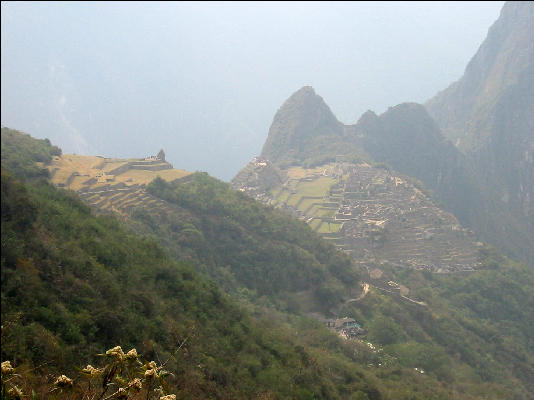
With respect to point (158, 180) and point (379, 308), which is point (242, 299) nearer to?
point (379, 308)

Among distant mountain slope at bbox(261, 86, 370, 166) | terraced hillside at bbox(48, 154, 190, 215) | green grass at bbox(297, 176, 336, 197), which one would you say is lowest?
green grass at bbox(297, 176, 336, 197)

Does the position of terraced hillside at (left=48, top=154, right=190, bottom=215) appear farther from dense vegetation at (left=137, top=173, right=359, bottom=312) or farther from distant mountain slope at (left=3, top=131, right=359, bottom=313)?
dense vegetation at (left=137, top=173, right=359, bottom=312)

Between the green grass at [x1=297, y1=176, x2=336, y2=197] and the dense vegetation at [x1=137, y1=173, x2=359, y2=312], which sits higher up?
the green grass at [x1=297, y1=176, x2=336, y2=197]

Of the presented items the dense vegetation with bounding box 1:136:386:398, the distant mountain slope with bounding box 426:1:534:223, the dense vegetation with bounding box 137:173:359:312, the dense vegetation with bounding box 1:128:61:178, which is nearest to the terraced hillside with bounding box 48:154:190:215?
the dense vegetation with bounding box 1:128:61:178

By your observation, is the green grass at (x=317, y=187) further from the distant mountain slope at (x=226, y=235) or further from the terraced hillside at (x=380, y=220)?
the distant mountain slope at (x=226, y=235)

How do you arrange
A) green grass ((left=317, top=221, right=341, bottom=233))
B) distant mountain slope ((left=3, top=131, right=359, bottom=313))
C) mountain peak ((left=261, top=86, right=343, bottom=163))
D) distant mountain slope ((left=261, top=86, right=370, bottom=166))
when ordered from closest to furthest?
distant mountain slope ((left=3, top=131, right=359, bottom=313))
green grass ((left=317, top=221, right=341, bottom=233))
distant mountain slope ((left=261, top=86, right=370, bottom=166))
mountain peak ((left=261, top=86, right=343, bottom=163))

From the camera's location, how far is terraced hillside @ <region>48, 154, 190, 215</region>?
86.8ft

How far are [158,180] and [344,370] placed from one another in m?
20.1

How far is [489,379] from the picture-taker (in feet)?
77.9

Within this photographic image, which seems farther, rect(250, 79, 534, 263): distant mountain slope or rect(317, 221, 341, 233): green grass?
rect(250, 79, 534, 263): distant mountain slope

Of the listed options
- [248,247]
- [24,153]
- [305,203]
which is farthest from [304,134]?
[24,153]

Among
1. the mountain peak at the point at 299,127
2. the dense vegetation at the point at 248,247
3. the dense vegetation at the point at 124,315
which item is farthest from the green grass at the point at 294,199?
the dense vegetation at the point at 124,315

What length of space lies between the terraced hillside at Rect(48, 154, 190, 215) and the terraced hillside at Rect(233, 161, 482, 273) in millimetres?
14590

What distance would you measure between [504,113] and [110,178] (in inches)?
2559
